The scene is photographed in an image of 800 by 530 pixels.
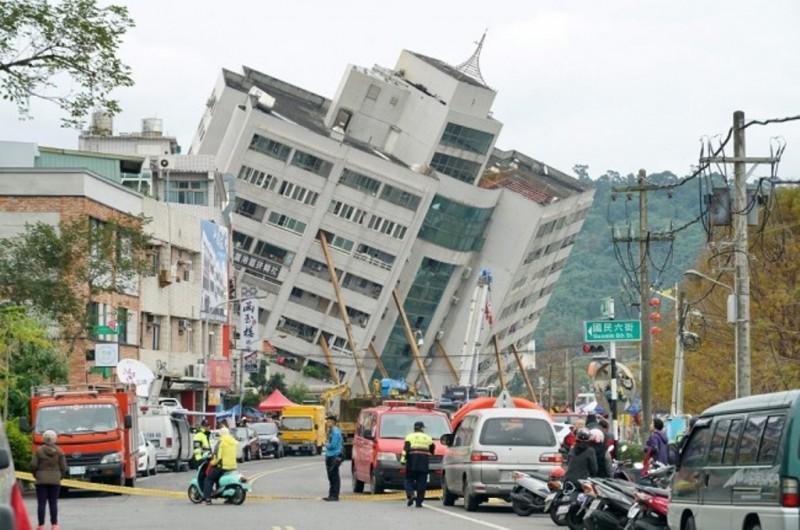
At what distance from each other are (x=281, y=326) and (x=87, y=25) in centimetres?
9341

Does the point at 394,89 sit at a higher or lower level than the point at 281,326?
higher

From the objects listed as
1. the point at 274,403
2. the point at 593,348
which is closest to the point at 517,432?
the point at 593,348

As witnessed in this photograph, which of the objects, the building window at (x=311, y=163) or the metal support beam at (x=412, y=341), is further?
the metal support beam at (x=412, y=341)

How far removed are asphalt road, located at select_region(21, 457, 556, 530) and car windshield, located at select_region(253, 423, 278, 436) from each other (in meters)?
36.3

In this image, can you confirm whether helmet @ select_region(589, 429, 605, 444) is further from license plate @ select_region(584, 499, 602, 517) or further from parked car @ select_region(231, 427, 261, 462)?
parked car @ select_region(231, 427, 261, 462)

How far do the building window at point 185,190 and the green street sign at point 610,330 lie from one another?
1972 inches

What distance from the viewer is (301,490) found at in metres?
42.0

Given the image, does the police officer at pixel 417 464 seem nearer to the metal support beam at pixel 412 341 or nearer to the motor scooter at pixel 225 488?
the motor scooter at pixel 225 488

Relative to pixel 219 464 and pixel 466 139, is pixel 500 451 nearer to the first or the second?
pixel 219 464

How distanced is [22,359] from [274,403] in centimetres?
4694

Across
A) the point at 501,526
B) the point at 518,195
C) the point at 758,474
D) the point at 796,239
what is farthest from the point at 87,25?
the point at 518,195

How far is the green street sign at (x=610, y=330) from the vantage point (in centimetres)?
4453

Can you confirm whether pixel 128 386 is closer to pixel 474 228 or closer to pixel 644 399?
pixel 644 399

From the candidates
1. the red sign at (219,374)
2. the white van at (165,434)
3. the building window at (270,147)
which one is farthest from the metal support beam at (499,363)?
the white van at (165,434)
